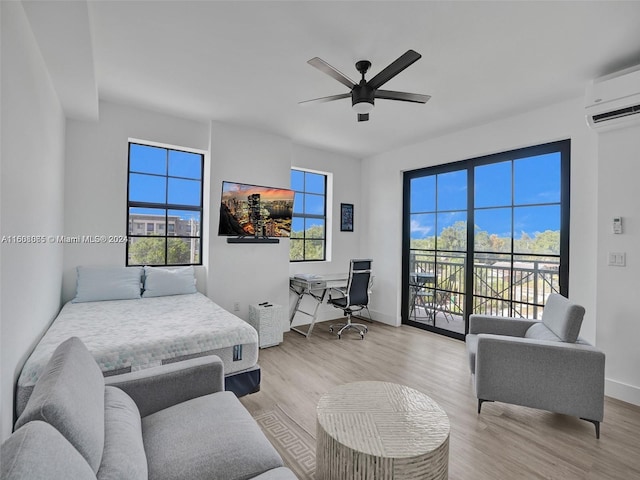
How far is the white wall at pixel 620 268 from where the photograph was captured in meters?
2.63

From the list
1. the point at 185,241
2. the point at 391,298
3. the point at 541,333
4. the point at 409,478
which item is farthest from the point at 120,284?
the point at 541,333

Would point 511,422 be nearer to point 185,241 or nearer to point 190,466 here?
point 190,466

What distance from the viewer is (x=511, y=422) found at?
233cm

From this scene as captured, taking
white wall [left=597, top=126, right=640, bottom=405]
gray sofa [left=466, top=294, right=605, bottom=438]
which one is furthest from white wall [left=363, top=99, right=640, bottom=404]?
gray sofa [left=466, top=294, right=605, bottom=438]

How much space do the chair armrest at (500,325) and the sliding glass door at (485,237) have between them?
84cm

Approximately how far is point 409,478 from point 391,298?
3.79 metres

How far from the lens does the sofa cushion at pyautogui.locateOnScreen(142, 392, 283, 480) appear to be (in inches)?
48.9

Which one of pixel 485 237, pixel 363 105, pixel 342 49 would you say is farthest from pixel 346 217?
pixel 342 49

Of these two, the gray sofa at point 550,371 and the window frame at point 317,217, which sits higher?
the window frame at point 317,217

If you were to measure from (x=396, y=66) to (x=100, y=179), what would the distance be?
3260mm

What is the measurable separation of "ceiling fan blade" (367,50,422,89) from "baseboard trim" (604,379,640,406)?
3.10 meters

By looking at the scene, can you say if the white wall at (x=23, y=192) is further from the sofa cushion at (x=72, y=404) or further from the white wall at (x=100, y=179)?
the white wall at (x=100, y=179)

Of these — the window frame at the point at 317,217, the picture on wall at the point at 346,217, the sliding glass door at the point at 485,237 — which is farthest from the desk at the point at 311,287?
the sliding glass door at the point at 485,237

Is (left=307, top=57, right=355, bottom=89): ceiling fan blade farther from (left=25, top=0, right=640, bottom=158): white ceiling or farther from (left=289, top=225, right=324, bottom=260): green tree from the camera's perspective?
(left=289, top=225, right=324, bottom=260): green tree
